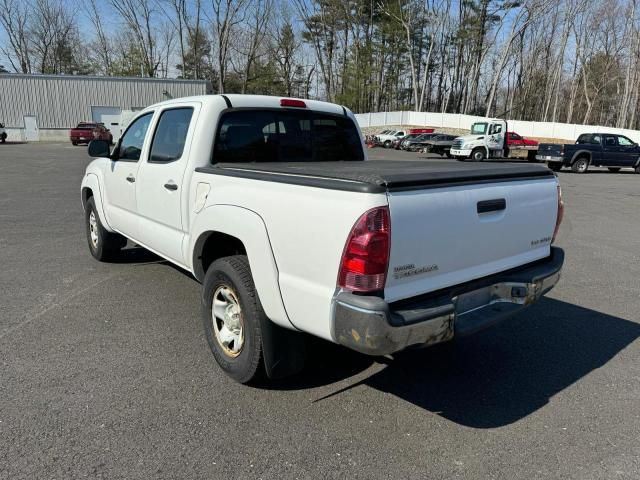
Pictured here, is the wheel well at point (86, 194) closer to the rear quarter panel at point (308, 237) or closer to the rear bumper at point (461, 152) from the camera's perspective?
the rear quarter panel at point (308, 237)

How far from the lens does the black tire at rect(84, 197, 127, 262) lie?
233 inches

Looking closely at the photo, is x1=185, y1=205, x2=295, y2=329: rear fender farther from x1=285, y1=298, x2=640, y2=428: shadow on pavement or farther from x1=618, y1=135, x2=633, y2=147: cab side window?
x1=618, y1=135, x2=633, y2=147: cab side window

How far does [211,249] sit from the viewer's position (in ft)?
12.1

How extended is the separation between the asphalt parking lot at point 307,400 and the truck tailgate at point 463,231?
0.90 meters

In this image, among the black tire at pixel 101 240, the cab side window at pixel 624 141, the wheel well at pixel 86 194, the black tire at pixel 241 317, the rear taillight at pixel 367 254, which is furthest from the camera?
the cab side window at pixel 624 141

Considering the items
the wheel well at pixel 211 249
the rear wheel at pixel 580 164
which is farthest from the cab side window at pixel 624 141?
the wheel well at pixel 211 249

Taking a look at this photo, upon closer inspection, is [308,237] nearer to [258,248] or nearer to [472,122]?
[258,248]

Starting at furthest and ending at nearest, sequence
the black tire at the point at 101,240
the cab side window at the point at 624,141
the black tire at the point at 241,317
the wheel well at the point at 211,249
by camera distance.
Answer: the cab side window at the point at 624,141 < the black tire at the point at 101,240 < the wheel well at the point at 211,249 < the black tire at the point at 241,317

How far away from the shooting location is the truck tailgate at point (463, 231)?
250 centimetres

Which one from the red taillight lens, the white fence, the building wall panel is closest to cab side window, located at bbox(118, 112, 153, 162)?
the red taillight lens

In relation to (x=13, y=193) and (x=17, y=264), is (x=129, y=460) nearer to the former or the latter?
(x=17, y=264)

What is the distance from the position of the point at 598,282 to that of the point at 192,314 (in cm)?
479

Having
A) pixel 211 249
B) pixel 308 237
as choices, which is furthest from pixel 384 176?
pixel 211 249

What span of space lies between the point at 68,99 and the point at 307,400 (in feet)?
161
